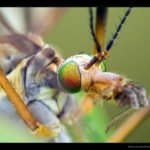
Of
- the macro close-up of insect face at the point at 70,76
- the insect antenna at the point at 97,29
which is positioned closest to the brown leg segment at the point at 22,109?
the macro close-up of insect face at the point at 70,76

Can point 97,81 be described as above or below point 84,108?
above

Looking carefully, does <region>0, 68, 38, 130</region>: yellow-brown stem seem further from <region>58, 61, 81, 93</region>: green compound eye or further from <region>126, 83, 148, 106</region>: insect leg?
<region>126, 83, 148, 106</region>: insect leg

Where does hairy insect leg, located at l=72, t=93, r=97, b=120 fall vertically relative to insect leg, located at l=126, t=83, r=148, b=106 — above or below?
below

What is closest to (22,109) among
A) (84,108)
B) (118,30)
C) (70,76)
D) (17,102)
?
(17,102)

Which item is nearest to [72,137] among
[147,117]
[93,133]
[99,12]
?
[93,133]

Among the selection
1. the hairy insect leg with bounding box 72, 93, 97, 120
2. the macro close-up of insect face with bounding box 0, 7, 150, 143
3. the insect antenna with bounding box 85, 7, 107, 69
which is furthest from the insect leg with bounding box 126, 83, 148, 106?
the hairy insect leg with bounding box 72, 93, 97, 120

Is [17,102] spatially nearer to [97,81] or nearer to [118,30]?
[97,81]

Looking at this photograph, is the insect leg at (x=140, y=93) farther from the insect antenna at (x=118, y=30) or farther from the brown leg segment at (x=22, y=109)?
the brown leg segment at (x=22, y=109)

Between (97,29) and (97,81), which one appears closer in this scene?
(97,81)
